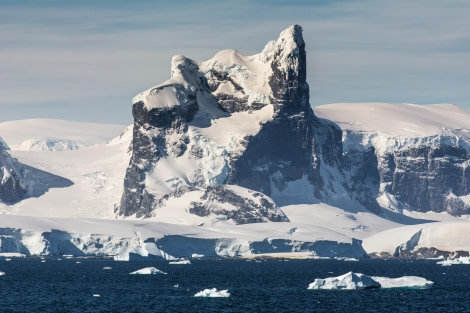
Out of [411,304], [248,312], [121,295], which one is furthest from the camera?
[121,295]

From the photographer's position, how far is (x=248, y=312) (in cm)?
16338

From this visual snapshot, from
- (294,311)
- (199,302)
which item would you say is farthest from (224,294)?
(294,311)

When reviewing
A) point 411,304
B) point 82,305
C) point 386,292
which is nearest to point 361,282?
point 386,292

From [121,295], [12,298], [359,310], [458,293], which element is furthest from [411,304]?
[12,298]

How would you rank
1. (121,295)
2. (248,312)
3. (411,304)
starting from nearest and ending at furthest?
(248,312) → (411,304) → (121,295)

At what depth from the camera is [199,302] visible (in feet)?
583

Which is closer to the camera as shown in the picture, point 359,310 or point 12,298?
point 359,310

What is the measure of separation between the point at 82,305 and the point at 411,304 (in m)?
44.1

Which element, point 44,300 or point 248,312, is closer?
point 248,312

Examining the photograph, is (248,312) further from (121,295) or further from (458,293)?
(458,293)

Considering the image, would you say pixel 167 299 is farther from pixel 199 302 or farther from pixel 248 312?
pixel 248 312

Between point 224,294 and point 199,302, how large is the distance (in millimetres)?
7882

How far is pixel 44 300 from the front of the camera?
586 ft

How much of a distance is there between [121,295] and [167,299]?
32.7ft
